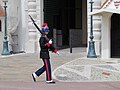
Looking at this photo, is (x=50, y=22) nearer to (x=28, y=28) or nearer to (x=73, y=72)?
(x=28, y=28)

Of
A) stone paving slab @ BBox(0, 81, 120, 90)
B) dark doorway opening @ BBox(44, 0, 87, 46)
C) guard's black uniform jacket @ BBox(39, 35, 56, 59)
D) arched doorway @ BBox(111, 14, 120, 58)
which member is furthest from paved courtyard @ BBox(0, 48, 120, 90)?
dark doorway opening @ BBox(44, 0, 87, 46)

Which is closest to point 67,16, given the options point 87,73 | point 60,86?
point 87,73

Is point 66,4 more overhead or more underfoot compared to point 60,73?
more overhead

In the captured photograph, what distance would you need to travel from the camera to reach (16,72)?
17109 millimetres

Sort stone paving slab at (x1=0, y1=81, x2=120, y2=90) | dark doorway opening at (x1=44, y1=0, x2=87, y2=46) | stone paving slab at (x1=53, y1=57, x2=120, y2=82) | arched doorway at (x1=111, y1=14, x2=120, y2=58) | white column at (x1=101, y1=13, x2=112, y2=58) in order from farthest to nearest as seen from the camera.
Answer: dark doorway opening at (x1=44, y1=0, x2=87, y2=46), arched doorway at (x1=111, y1=14, x2=120, y2=58), white column at (x1=101, y1=13, x2=112, y2=58), stone paving slab at (x1=53, y1=57, x2=120, y2=82), stone paving slab at (x1=0, y1=81, x2=120, y2=90)

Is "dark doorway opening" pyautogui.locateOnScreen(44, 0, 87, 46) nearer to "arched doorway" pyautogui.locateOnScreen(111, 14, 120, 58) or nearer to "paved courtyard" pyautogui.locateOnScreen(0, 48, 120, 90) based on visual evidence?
"arched doorway" pyautogui.locateOnScreen(111, 14, 120, 58)

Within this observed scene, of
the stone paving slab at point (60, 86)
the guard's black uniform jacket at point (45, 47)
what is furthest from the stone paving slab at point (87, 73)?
the guard's black uniform jacket at point (45, 47)

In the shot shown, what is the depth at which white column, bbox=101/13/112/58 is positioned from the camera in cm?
2389

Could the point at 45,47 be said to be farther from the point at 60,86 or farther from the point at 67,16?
the point at 67,16

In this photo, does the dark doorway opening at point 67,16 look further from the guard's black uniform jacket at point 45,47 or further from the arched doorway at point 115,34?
the guard's black uniform jacket at point 45,47

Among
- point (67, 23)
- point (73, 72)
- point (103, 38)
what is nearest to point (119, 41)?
point (103, 38)

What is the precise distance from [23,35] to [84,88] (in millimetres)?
19778

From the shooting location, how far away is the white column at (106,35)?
23891 millimetres

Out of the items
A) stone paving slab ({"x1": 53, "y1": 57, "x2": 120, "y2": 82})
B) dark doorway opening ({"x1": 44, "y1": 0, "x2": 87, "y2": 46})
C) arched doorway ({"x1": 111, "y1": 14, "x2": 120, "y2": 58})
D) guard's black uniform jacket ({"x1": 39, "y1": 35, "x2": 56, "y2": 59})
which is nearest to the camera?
guard's black uniform jacket ({"x1": 39, "y1": 35, "x2": 56, "y2": 59})
